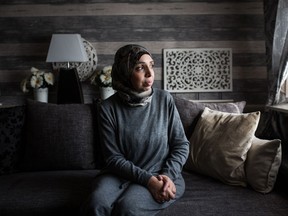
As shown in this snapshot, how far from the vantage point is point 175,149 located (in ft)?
5.39

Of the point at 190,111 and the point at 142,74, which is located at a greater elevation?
the point at 142,74

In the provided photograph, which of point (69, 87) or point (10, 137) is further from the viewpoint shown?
point (69, 87)

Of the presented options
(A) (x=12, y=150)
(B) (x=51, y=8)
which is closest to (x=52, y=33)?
(B) (x=51, y=8)

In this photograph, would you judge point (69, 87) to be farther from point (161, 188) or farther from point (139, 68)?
point (161, 188)

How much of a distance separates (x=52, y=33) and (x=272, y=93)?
2058 millimetres

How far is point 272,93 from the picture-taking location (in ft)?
8.61

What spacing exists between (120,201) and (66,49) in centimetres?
172

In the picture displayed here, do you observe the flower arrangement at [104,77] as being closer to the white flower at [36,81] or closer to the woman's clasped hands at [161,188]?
the white flower at [36,81]

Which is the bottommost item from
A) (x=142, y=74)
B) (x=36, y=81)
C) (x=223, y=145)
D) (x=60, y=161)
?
(x=60, y=161)

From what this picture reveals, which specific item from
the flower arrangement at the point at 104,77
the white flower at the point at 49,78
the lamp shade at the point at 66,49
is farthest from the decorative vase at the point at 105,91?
the white flower at the point at 49,78

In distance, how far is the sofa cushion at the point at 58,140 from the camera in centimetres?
199

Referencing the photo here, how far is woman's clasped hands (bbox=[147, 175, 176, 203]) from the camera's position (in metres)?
1.44

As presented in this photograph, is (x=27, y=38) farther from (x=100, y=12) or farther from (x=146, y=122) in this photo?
(x=146, y=122)

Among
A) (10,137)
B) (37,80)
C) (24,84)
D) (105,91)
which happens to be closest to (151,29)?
(105,91)
